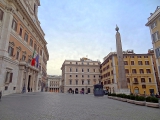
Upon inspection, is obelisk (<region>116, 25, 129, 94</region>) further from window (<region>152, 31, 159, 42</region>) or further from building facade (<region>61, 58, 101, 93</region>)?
building facade (<region>61, 58, 101, 93</region>)

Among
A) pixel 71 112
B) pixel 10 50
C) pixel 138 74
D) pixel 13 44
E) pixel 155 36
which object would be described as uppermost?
pixel 155 36

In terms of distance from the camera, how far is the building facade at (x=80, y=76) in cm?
5212

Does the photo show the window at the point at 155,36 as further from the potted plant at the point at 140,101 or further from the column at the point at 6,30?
the column at the point at 6,30

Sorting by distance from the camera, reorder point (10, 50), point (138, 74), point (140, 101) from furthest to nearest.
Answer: point (138, 74)
point (10, 50)
point (140, 101)

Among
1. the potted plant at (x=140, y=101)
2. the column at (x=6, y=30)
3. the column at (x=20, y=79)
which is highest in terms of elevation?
the column at (x=6, y=30)

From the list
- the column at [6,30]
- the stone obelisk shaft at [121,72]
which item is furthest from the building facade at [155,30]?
the column at [6,30]

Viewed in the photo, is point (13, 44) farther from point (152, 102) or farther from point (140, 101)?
point (152, 102)

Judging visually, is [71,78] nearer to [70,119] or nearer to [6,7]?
[6,7]

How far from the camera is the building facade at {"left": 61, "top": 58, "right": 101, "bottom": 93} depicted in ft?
171

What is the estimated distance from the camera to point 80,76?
53.7 metres

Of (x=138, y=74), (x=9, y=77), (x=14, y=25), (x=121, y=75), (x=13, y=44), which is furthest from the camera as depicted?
(x=138, y=74)

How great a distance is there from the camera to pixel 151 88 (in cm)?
3709

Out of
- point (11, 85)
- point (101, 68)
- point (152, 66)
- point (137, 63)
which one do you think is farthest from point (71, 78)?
point (11, 85)

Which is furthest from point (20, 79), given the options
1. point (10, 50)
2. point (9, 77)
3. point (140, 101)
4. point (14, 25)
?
point (140, 101)
